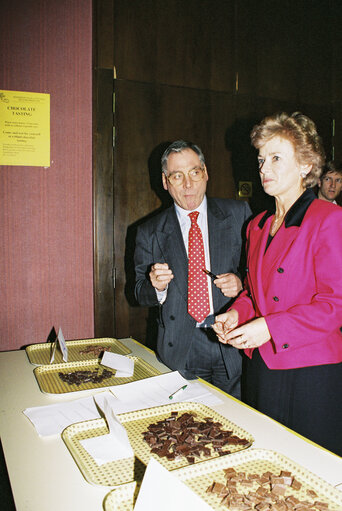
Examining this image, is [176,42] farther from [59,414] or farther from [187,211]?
[59,414]

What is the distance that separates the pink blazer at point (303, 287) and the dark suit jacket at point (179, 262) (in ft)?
1.74

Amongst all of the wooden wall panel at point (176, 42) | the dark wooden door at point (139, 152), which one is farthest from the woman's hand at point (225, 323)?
the wooden wall panel at point (176, 42)

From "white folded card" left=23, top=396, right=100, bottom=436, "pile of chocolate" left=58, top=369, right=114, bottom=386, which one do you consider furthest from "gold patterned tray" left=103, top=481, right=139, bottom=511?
"pile of chocolate" left=58, top=369, right=114, bottom=386

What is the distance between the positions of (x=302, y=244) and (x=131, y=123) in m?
2.09

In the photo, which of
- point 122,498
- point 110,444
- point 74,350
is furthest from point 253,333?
point 74,350

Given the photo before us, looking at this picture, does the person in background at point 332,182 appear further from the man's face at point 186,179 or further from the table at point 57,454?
the table at point 57,454

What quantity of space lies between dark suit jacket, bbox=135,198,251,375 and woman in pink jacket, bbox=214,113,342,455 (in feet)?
1.47

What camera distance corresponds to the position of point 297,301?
5.00 feet

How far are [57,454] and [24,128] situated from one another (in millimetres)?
2427

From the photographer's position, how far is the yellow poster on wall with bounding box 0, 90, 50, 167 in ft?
9.73

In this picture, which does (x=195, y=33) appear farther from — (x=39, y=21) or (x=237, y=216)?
(x=237, y=216)

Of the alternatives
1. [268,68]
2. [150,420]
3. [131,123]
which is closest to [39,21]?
[131,123]

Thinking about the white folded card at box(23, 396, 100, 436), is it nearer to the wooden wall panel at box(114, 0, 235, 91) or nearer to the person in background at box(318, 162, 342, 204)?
the wooden wall panel at box(114, 0, 235, 91)

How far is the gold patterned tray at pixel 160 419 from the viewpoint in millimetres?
1120
